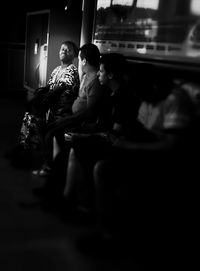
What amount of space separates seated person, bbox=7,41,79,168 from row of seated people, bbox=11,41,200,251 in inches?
21.8

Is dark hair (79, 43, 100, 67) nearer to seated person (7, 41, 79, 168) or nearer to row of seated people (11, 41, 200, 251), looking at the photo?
row of seated people (11, 41, 200, 251)

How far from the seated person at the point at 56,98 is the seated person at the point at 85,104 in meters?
0.25

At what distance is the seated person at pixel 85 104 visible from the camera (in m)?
3.64

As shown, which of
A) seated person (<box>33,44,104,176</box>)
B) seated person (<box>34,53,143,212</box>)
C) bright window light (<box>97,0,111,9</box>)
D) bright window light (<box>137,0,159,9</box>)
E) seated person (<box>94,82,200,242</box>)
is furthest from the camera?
bright window light (<box>97,0,111,9</box>)

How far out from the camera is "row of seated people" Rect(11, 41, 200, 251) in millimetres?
2451

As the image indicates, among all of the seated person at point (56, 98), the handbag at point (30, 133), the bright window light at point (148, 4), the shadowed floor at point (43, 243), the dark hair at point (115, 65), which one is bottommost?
the shadowed floor at point (43, 243)

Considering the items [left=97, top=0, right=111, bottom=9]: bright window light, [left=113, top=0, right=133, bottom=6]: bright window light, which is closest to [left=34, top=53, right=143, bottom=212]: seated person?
[left=113, top=0, right=133, bottom=6]: bright window light

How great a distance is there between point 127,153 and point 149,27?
1.31 m

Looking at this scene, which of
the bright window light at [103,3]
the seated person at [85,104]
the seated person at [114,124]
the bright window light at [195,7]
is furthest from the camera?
the bright window light at [103,3]

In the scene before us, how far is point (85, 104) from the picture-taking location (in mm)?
3922

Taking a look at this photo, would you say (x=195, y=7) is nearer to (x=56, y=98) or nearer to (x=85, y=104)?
(x=85, y=104)

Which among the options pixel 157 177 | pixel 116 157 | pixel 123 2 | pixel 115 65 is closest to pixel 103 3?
pixel 123 2

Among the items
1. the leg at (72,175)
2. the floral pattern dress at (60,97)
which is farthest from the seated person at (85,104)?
the leg at (72,175)

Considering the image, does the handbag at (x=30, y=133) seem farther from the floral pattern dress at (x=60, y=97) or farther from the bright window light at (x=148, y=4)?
the bright window light at (x=148, y=4)
